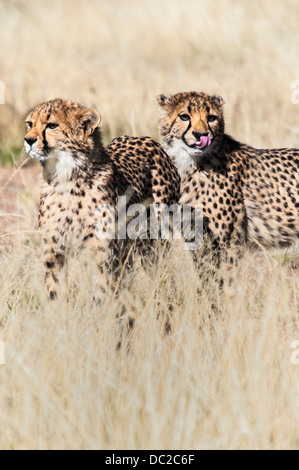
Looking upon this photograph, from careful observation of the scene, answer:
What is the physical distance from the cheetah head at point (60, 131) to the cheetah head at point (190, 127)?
2.21ft

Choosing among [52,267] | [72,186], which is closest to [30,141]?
[72,186]

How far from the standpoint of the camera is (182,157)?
3.98 metres

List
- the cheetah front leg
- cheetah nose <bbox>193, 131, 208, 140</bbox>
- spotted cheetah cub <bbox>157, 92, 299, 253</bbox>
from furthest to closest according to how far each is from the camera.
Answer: spotted cheetah cub <bbox>157, 92, 299, 253</bbox>
cheetah nose <bbox>193, 131, 208, 140</bbox>
the cheetah front leg

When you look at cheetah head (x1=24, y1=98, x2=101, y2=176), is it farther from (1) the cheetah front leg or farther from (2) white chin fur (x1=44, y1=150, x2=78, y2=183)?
(1) the cheetah front leg

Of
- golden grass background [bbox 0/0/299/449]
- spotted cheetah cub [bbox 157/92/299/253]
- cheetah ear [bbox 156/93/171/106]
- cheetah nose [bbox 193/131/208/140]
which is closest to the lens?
golden grass background [bbox 0/0/299/449]

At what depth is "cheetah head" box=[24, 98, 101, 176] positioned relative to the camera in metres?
3.10

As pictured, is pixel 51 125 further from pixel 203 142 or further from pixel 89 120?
pixel 203 142

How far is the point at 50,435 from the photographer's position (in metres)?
2.38

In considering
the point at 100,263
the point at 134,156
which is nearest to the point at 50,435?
the point at 100,263

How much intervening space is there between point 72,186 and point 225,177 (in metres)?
1.09

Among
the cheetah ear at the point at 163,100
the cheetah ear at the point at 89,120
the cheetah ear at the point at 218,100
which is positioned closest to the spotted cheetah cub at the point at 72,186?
the cheetah ear at the point at 89,120

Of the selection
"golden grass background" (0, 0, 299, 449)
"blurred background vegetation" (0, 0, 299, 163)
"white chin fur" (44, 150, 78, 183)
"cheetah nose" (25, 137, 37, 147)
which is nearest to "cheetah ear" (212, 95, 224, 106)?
"golden grass background" (0, 0, 299, 449)

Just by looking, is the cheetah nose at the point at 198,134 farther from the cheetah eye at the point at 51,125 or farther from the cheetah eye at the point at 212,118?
the cheetah eye at the point at 51,125

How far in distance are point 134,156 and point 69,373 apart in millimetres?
1557
